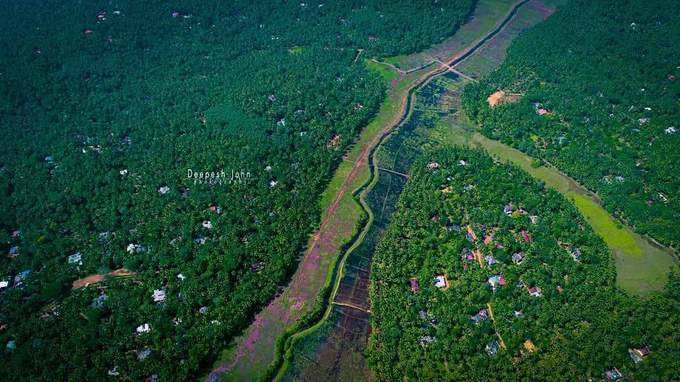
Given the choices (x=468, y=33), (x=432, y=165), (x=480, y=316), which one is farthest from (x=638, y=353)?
(x=468, y=33)

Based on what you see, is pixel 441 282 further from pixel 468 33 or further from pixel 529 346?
pixel 468 33

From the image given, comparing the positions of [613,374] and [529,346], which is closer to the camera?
[613,374]

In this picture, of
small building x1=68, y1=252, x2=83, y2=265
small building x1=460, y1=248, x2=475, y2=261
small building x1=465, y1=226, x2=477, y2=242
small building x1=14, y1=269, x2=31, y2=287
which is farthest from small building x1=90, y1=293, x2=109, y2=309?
small building x1=465, y1=226, x2=477, y2=242

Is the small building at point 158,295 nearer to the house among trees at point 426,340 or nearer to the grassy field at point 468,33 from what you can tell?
the house among trees at point 426,340

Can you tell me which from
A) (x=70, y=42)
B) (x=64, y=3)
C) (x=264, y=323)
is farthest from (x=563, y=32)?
(x=64, y=3)

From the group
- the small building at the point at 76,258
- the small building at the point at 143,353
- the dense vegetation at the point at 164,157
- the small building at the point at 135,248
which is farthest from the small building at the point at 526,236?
the small building at the point at 76,258

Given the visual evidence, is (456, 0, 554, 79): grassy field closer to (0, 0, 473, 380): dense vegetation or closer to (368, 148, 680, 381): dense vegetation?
(0, 0, 473, 380): dense vegetation

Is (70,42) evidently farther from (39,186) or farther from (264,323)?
(264,323)

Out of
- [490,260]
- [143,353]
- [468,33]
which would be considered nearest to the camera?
[143,353]
